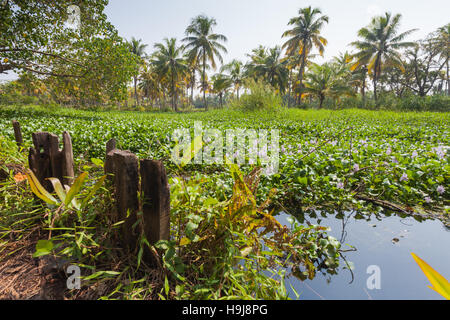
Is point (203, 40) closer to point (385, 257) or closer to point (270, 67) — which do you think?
point (270, 67)

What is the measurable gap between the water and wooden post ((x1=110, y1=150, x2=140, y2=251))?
3.37 ft

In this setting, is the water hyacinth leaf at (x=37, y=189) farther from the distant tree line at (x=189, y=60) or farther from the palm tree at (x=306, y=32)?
the palm tree at (x=306, y=32)

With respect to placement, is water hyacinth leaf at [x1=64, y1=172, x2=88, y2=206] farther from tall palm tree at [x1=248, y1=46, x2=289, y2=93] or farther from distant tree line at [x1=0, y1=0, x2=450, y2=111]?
tall palm tree at [x1=248, y1=46, x2=289, y2=93]

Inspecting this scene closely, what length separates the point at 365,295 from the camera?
127cm

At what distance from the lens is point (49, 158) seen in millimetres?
1399

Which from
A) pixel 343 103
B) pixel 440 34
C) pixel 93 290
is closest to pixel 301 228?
pixel 93 290

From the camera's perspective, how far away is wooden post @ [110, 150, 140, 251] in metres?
1.06

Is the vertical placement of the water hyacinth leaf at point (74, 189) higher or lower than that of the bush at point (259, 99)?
lower

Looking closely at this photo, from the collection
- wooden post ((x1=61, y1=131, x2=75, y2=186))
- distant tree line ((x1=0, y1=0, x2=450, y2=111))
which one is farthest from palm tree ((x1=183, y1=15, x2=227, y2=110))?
wooden post ((x1=61, y1=131, x2=75, y2=186))

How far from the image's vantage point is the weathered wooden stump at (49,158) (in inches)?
53.1

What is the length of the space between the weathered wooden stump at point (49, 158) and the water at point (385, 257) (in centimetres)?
168

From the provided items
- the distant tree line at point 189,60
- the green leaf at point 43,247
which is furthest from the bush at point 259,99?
the green leaf at point 43,247

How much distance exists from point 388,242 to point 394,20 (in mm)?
27919
